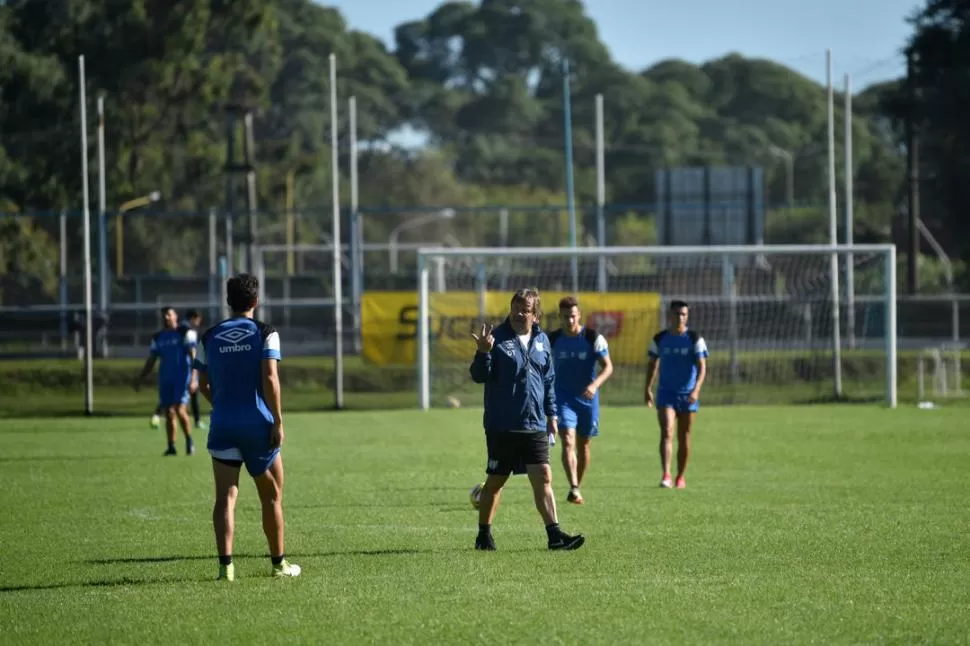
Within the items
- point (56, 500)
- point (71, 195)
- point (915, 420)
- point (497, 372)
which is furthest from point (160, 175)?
point (497, 372)

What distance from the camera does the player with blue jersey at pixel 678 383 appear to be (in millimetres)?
17844

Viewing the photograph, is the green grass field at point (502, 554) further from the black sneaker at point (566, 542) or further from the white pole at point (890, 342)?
the white pole at point (890, 342)

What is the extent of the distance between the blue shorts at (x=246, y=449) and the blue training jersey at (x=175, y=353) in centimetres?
1236

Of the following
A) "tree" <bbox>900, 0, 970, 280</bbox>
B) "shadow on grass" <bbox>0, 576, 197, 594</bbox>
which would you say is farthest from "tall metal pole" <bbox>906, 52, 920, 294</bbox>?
"shadow on grass" <bbox>0, 576, 197, 594</bbox>

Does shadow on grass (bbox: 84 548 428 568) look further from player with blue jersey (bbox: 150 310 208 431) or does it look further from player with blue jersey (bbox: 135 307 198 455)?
player with blue jersey (bbox: 150 310 208 431)

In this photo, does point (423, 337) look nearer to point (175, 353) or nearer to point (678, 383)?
point (175, 353)

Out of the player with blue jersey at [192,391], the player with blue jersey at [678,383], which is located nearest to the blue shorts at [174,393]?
the player with blue jersey at [192,391]

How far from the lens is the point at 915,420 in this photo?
28.5 m

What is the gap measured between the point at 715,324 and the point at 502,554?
27593 mm

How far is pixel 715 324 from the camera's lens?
3956 cm

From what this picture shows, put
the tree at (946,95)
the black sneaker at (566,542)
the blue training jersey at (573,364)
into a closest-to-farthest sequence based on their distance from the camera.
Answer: the black sneaker at (566,542)
the blue training jersey at (573,364)
the tree at (946,95)

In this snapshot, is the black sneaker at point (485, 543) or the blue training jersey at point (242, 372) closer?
the blue training jersey at point (242, 372)

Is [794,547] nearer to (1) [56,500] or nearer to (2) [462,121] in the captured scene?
(1) [56,500]

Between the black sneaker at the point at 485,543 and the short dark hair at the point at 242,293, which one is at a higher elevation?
the short dark hair at the point at 242,293
